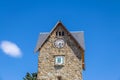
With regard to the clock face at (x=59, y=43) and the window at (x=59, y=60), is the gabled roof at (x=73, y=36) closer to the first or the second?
the clock face at (x=59, y=43)

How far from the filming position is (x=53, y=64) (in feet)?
Result: 145

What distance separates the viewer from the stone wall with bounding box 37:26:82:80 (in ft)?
143

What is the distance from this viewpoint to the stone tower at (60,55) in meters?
43.7

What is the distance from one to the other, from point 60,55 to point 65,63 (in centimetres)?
151

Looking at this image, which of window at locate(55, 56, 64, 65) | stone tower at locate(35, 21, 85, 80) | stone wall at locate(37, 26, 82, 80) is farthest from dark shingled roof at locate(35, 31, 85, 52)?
window at locate(55, 56, 64, 65)

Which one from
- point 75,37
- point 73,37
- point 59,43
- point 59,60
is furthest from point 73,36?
point 59,60

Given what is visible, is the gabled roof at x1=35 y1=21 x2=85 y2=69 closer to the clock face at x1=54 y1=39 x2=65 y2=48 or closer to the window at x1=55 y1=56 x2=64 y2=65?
the clock face at x1=54 y1=39 x2=65 y2=48

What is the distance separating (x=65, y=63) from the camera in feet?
145

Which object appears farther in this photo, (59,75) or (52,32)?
(52,32)

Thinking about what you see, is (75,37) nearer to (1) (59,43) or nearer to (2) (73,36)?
(2) (73,36)

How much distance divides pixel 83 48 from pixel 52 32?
5.74m

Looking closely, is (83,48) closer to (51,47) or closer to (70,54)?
(70,54)

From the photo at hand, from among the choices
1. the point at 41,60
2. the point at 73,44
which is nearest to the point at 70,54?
the point at 73,44

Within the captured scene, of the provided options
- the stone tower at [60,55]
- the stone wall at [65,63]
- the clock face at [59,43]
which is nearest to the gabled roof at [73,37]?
the stone tower at [60,55]
